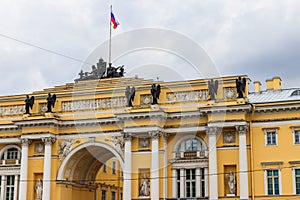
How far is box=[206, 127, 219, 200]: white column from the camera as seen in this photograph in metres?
41.2

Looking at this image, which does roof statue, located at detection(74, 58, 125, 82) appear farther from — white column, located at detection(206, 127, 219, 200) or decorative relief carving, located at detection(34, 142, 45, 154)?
white column, located at detection(206, 127, 219, 200)

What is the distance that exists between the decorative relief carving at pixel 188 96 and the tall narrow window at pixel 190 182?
5.07 m

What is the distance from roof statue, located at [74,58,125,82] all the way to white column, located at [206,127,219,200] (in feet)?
37.8

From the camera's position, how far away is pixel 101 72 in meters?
51.8

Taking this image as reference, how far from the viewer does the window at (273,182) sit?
41.0 meters

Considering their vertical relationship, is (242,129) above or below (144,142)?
above

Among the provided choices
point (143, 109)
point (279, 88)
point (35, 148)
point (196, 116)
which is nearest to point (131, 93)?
point (143, 109)

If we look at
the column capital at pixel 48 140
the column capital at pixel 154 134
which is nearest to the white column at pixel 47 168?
the column capital at pixel 48 140

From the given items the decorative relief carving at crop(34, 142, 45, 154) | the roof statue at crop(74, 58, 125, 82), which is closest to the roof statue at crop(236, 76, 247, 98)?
the roof statue at crop(74, 58, 125, 82)

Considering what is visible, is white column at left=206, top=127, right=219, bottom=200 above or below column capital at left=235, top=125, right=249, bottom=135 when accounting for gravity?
below

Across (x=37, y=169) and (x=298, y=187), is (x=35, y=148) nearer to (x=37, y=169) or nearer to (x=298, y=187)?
(x=37, y=169)

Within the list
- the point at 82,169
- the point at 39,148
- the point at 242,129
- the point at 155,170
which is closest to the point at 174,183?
the point at 155,170

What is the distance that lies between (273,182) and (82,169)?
16.6 metres

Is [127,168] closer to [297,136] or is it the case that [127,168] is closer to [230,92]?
[230,92]
